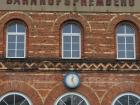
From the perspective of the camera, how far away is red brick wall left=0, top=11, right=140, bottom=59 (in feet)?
86.7

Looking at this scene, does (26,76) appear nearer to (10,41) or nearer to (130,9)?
(10,41)

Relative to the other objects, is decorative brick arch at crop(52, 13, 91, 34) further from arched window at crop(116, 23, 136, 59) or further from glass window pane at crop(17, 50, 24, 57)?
glass window pane at crop(17, 50, 24, 57)

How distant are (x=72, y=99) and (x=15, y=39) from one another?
3.94 m

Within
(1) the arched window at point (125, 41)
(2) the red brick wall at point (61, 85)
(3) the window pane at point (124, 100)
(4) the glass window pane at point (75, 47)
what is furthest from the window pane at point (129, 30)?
(3) the window pane at point (124, 100)

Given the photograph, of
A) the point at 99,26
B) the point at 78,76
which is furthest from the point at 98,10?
the point at 78,76

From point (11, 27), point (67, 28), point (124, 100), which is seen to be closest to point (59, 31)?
point (67, 28)

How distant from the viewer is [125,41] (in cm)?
2692

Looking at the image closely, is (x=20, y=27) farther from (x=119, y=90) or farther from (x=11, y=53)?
(x=119, y=90)

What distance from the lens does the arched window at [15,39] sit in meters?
26.5

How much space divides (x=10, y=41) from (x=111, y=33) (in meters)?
4.80

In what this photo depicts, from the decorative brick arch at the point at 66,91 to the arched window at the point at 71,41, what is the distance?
1.56 meters

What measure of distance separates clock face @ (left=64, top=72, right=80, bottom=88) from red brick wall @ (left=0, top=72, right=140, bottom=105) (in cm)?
21

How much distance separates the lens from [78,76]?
26000 mm

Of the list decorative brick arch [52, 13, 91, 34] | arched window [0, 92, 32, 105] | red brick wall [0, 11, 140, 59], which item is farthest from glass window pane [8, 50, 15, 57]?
decorative brick arch [52, 13, 91, 34]
